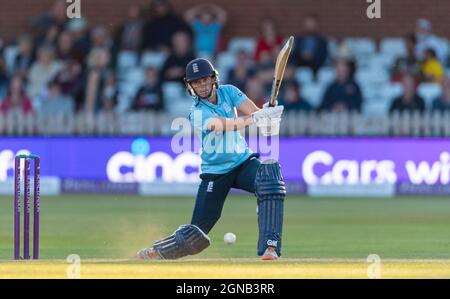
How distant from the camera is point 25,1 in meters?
27.0

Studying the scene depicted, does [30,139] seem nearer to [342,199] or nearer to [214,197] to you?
[342,199]

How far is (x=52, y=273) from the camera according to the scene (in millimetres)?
10867

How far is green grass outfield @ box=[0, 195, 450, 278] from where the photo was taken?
11.1 m

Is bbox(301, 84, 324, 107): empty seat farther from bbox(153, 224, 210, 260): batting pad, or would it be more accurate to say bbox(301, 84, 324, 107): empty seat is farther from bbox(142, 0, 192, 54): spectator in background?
bbox(153, 224, 210, 260): batting pad

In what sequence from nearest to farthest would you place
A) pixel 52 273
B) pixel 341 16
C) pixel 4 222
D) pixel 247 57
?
1. pixel 52 273
2. pixel 4 222
3. pixel 247 57
4. pixel 341 16

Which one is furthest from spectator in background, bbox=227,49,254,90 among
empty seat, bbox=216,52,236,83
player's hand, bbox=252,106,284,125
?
player's hand, bbox=252,106,284,125

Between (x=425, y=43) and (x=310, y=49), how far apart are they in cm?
193

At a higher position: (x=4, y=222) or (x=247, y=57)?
(x=247, y=57)
